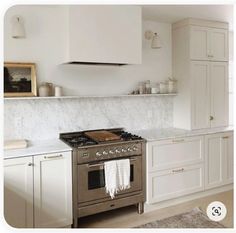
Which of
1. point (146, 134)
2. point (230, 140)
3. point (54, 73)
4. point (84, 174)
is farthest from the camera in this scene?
point (230, 140)

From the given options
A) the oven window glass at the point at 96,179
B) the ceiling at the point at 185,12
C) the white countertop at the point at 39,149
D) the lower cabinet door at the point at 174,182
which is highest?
the ceiling at the point at 185,12

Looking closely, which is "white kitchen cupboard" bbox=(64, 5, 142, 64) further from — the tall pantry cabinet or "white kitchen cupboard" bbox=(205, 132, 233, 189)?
"white kitchen cupboard" bbox=(205, 132, 233, 189)

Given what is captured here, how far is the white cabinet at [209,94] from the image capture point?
3623mm

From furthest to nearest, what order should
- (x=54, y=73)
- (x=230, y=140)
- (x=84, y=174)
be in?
(x=230, y=140) < (x=54, y=73) < (x=84, y=174)

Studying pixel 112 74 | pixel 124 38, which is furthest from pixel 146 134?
pixel 124 38

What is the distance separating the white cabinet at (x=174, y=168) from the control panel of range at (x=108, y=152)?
0.20 m

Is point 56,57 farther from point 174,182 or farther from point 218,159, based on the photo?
point 218,159

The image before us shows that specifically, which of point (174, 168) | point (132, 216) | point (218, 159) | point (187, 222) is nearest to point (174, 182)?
point (174, 168)

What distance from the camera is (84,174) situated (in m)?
2.63

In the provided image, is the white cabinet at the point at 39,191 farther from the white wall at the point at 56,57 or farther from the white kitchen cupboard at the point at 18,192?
the white wall at the point at 56,57

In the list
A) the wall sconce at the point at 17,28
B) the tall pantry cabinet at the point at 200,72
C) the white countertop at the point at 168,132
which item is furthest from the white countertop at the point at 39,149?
the tall pantry cabinet at the point at 200,72

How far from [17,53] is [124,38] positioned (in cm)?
114

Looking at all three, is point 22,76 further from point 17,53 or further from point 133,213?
point 133,213

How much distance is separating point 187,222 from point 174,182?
0.53 meters
